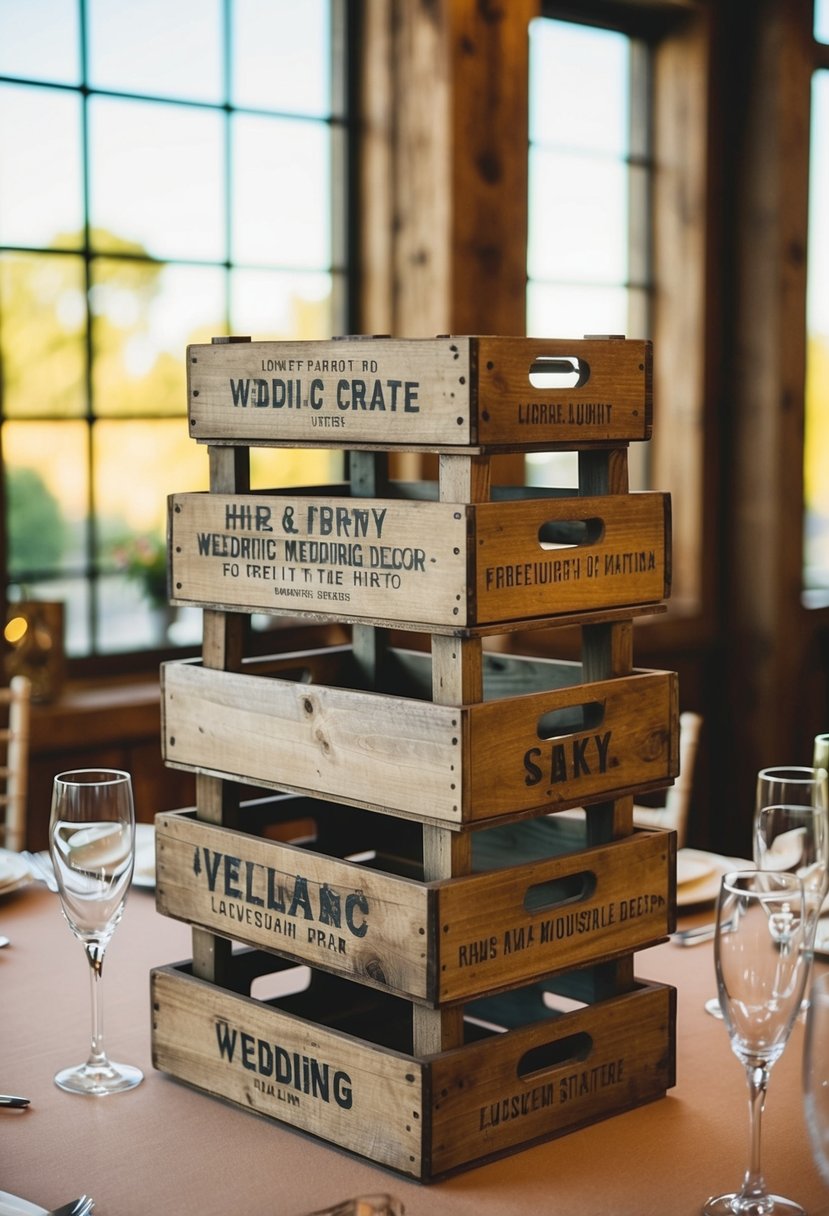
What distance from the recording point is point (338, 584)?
1080mm

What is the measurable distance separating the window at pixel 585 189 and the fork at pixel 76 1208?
2888mm

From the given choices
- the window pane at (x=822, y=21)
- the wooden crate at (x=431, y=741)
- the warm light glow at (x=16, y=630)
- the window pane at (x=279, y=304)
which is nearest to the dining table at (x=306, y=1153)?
the wooden crate at (x=431, y=741)

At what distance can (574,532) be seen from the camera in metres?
1.24

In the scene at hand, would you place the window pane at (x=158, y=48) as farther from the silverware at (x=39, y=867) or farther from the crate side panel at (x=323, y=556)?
the crate side panel at (x=323, y=556)

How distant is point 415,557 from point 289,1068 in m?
0.38

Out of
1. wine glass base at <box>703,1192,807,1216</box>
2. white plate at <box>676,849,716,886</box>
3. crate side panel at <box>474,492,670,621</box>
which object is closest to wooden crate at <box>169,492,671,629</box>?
crate side panel at <box>474,492,670,621</box>

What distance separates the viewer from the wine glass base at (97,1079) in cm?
111

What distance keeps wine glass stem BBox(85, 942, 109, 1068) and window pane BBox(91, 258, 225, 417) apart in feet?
6.41

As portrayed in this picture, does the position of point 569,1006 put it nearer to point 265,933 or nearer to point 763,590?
point 265,933

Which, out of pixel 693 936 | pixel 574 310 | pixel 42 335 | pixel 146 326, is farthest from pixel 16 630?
pixel 574 310

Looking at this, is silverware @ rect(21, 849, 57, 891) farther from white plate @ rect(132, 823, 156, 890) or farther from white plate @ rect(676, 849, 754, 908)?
white plate @ rect(676, 849, 754, 908)

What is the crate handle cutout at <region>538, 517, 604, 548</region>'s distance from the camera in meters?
1.11

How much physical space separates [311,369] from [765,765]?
3.25 meters

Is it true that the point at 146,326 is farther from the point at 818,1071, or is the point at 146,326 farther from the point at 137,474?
the point at 818,1071
